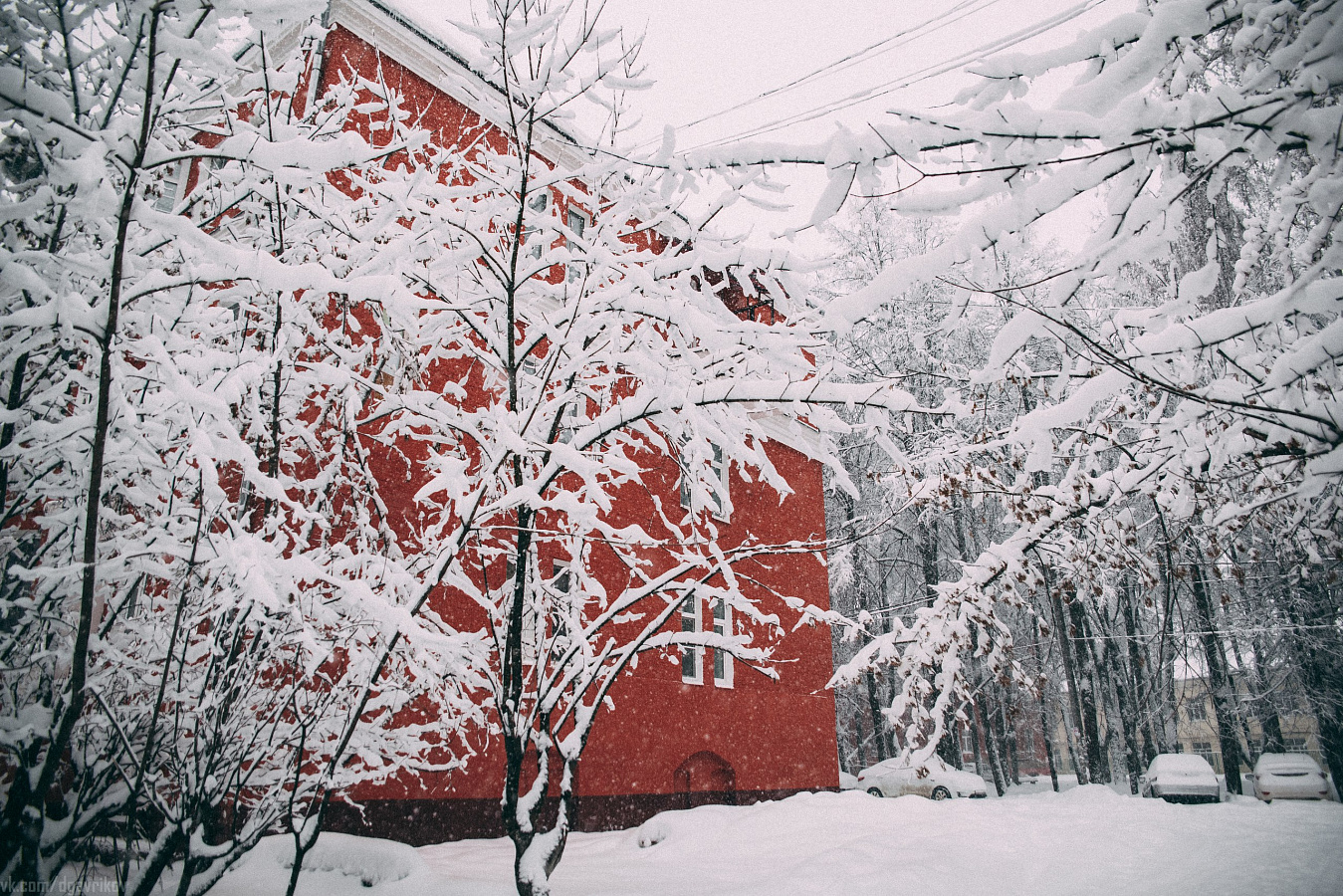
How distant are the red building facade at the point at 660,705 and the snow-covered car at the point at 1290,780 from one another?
10.7 m

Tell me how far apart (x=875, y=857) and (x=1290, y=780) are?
1659 cm

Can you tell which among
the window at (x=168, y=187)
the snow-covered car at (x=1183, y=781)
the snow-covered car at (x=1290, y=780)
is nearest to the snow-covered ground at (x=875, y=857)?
the window at (x=168, y=187)

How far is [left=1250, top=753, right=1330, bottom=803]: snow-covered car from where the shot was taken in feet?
50.1

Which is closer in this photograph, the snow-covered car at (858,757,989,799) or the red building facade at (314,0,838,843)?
the red building facade at (314,0,838,843)

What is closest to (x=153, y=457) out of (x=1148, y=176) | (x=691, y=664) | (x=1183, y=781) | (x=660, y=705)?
(x=1148, y=176)

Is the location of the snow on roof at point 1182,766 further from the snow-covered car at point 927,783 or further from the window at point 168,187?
the window at point 168,187

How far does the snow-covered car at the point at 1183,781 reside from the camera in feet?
48.4

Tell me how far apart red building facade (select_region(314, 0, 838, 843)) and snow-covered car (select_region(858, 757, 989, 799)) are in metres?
6.23

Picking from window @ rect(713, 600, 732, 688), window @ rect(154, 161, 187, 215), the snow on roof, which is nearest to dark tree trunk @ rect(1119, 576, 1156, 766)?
the snow on roof

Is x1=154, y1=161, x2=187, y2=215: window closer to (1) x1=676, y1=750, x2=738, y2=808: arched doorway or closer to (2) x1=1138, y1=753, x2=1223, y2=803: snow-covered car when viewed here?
(1) x1=676, y1=750, x2=738, y2=808: arched doorway

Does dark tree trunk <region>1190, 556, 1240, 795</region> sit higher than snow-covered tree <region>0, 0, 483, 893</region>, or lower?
lower

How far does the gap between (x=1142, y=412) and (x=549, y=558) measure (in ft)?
24.7

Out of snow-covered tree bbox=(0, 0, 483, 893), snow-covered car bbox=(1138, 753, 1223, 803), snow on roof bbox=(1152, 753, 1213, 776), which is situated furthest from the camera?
snow on roof bbox=(1152, 753, 1213, 776)

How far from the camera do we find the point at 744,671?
13078mm
